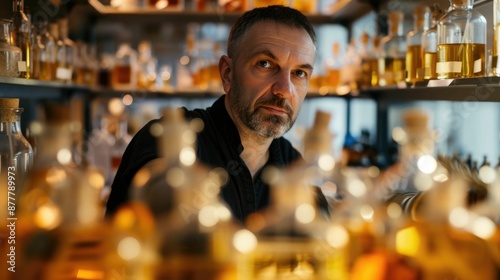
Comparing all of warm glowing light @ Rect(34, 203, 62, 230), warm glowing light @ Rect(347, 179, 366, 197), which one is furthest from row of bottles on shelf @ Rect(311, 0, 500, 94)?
warm glowing light @ Rect(34, 203, 62, 230)

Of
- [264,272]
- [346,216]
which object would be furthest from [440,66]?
[264,272]

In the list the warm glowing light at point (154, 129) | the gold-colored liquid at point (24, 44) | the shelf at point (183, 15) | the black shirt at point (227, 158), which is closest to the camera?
the warm glowing light at point (154, 129)

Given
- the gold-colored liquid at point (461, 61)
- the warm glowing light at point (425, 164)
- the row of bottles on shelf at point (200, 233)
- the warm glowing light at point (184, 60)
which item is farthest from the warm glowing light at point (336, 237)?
the warm glowing light at point (184, 60)

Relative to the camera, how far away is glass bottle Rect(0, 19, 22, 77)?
1435 mm

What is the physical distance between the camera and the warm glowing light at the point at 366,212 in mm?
700

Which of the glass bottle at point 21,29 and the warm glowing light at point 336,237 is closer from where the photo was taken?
the warm glowing light at point 336,237

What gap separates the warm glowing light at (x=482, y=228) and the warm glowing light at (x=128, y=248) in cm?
34

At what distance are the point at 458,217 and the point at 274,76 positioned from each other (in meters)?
0.79

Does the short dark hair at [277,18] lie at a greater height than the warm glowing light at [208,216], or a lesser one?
greater

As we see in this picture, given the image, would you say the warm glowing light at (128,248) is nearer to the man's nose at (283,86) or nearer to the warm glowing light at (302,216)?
the warm glowing light at (302,216)

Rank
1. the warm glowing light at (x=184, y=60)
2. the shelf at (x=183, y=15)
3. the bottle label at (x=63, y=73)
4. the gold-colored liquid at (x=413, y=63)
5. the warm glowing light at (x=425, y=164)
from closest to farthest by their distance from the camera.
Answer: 1. the warm glowing light at (x=425, y=164)
2. the gold-colored liquid at (x=413, y=63)
3. the bottle label at (x=63, y=73)
4. the shelf at (x=183, y=15)
5. the warm glowing light at (x=184, y=60)

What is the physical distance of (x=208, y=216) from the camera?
629 millimetres

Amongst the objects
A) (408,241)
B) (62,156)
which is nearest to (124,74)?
(62,156)

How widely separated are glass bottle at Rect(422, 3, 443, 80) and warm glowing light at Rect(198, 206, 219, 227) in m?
1.07
